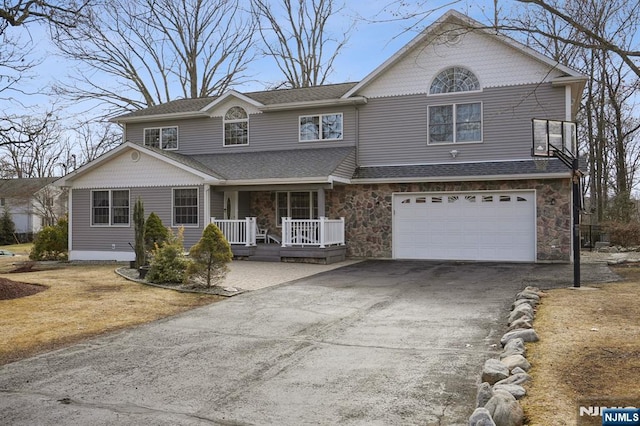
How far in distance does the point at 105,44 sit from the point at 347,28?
44.6 ft

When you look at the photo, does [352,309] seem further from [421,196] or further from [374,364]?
[421,196]

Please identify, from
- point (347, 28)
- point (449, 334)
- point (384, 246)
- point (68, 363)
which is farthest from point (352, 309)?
point (347, 28)

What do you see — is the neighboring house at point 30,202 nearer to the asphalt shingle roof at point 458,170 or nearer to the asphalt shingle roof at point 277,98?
the asphalt shingle roof at point 277,98

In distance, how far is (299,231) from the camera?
16172mm

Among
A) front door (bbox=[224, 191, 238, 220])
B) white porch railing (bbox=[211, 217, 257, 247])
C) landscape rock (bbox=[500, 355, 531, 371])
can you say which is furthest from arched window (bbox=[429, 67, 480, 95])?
landscape rock (bbox=[500, 355, 531, 371])

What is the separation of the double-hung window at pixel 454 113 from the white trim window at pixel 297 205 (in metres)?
4.62

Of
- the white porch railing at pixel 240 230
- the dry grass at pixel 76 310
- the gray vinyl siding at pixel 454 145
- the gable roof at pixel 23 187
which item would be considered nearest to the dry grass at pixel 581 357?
the dry grass at pixel 76 310

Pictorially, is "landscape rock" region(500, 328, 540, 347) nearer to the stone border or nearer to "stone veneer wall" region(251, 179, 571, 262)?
the stone border

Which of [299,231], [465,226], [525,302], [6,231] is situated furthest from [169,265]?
[6,231]

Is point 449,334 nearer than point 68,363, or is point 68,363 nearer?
point 68,363

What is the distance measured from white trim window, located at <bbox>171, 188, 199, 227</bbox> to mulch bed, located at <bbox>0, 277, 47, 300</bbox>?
664cm

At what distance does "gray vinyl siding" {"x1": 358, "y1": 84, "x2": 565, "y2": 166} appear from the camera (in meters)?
15.7

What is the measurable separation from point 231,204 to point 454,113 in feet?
27.2

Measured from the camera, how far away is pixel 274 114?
1912 centimetres
